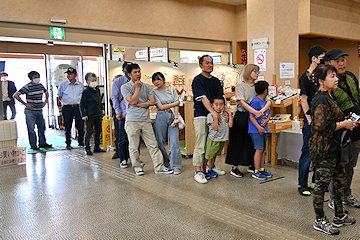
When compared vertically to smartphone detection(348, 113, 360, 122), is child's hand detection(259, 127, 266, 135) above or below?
below

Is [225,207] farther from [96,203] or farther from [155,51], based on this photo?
[155,51]

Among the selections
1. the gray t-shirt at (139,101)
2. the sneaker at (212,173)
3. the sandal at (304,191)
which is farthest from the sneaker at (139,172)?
the sandal at (304,191)

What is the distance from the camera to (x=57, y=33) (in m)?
7.84

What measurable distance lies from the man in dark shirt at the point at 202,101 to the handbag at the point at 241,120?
25 cm

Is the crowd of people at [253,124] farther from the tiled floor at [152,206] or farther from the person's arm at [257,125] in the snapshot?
the tiled floor at [152,206]

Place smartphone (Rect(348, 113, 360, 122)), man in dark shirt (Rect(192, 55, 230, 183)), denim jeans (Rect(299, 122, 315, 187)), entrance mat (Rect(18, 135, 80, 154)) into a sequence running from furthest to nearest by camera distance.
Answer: entrance mat (Rect(18, 135, 80, 154)) → man in dark shirt (Rect(192, 55, 230, 183)) → denim jeans (Rect(299, 122, 315, 187)) → smartphone (Rect(348, 113, 360, 122))

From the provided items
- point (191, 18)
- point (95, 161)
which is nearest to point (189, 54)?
point (191, 18)

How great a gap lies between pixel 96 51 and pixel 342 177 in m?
9.84

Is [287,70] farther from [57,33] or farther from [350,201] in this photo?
[57,33]

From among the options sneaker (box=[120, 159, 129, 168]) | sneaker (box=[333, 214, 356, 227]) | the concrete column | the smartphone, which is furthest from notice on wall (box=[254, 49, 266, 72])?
sneaker (box=[333, 214, 356, 227])

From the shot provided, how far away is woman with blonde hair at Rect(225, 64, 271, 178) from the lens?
14.7 feet

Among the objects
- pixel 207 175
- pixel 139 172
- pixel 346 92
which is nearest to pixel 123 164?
pixel 139 172

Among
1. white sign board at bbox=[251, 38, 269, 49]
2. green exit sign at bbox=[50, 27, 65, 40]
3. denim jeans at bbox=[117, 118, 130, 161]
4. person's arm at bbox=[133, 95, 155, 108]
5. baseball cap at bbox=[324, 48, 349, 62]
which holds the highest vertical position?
green exit sign at bbox=[50, 27, 65, 40]

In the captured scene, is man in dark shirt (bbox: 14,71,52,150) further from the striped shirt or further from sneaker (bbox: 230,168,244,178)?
sneaker (bbox: 230,168,244,178)
